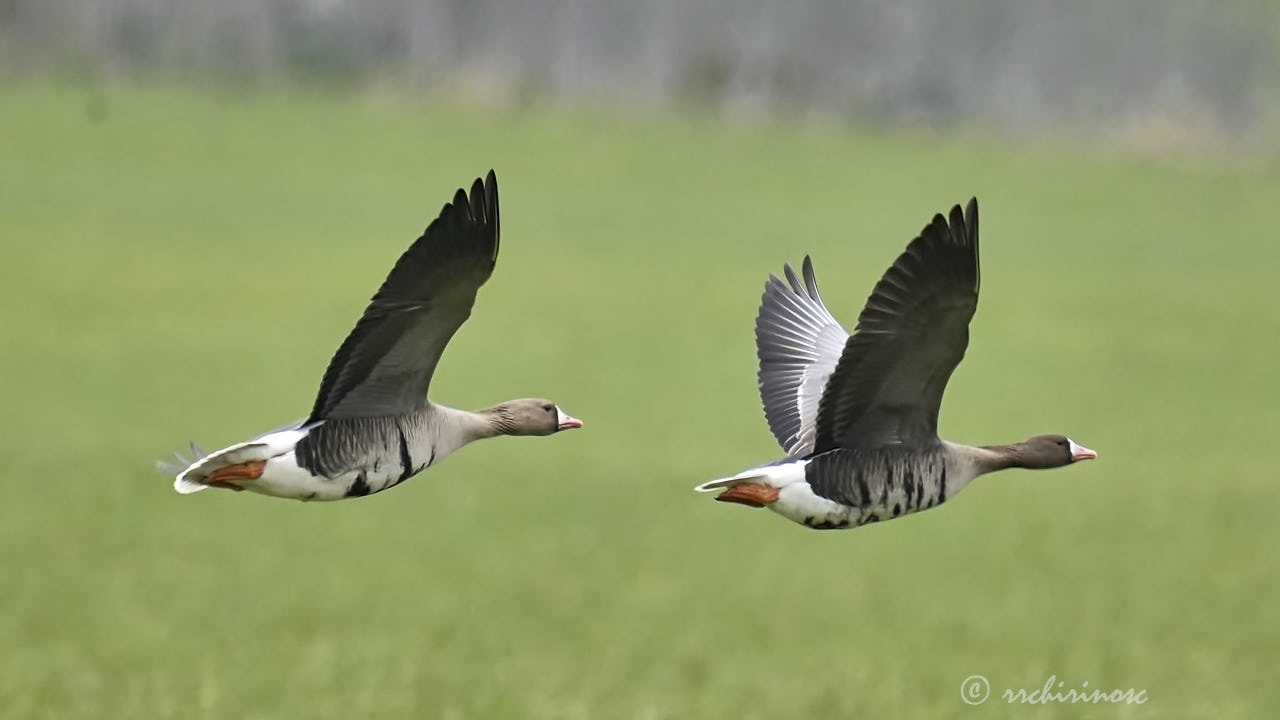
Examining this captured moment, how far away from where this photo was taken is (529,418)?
5941 mm

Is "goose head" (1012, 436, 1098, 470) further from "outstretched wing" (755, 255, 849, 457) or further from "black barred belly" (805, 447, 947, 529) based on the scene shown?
"outstretched wing" (755, 255, 849, 457)

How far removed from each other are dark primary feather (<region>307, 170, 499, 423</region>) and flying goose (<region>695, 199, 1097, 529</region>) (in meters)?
0.94

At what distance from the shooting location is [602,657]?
101 feet

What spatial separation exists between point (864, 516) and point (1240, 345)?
207 ft

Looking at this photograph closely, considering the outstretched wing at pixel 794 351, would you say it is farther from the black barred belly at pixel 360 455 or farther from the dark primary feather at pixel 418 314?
the black barred belly at pixel 360 455

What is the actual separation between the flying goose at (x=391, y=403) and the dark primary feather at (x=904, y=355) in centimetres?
103

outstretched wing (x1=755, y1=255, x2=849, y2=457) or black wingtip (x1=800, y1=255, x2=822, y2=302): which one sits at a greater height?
black wingtip (x1=800, y1=255, x2=822, y2=302)

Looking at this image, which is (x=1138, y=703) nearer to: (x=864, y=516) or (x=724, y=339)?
(x=864, y=516)

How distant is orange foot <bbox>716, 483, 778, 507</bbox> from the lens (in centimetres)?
562

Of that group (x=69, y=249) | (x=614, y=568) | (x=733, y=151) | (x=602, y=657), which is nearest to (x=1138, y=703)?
(x=602, y=657)

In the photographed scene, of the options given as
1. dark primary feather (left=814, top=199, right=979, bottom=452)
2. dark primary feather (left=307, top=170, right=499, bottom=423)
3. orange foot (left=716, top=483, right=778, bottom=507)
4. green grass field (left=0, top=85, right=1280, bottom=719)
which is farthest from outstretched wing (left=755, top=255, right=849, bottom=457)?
green grass field (left=0, top=85, right=1280, bottom=719)

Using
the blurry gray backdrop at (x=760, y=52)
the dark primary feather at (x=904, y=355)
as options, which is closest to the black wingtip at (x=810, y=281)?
the dark primary feather at (x=904, y=355)

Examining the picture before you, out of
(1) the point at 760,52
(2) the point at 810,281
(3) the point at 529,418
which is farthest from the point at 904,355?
(1) the point at 760,52

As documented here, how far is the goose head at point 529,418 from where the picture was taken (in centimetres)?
577
